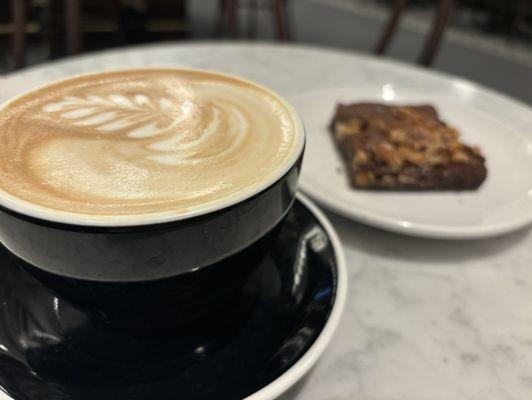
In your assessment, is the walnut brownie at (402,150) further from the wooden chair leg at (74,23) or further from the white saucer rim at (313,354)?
the wooden chair leg at (74,23)

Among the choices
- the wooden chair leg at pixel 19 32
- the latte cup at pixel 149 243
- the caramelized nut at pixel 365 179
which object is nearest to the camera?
the latte cup at pixel 149 243

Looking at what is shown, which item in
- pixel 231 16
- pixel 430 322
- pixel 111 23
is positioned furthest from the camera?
pixel 111 23

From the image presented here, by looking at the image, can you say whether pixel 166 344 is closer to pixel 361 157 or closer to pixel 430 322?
pixel 430 322

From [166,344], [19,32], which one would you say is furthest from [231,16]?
[166,344]

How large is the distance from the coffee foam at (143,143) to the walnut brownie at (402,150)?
0.81 ft

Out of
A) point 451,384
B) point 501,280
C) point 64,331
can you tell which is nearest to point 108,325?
Answer: point 64,331

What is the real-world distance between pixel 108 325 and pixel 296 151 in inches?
8.0

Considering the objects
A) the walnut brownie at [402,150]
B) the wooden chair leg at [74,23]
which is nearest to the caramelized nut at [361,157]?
the walnut brownie at [402,150]

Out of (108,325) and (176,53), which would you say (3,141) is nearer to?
(108,325)

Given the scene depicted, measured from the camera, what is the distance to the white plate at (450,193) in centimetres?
54

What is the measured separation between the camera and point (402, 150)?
688mm

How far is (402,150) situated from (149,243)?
476 millimetres

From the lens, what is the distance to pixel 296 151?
1.24 ft

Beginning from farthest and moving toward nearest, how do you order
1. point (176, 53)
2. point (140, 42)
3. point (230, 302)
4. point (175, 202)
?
point (140, 42) → point (176, 53) → point (230, 302) → point (175, 202)
